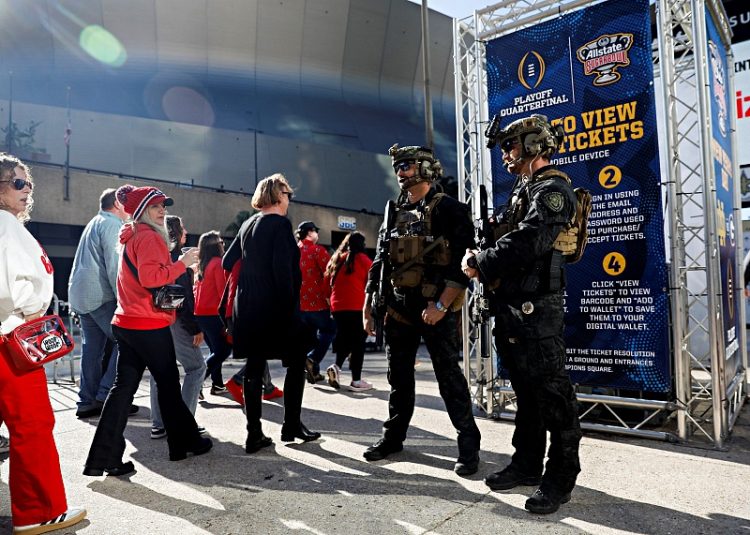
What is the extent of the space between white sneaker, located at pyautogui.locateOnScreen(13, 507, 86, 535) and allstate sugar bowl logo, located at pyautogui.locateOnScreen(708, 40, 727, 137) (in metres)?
5.67

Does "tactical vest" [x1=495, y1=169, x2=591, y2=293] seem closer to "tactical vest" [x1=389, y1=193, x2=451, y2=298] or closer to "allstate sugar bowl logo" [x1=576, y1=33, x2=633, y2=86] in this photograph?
"tactical vest" [x1=389, y1=193, x2=451, y2=298]

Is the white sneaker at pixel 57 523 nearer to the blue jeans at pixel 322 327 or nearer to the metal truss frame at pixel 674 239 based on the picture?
the metal truss frame at pixel 674 239

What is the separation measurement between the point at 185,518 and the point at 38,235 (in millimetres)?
21678

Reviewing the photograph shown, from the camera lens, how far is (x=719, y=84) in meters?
5.15

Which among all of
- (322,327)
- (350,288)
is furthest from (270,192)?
(322,327)

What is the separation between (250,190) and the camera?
27.8 metres

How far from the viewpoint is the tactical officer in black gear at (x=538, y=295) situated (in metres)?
2.87

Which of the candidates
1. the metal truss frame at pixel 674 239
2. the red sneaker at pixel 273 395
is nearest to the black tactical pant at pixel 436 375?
the metal truss frame at pixel 674 239

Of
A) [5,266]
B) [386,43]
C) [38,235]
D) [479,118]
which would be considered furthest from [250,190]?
[5,266]

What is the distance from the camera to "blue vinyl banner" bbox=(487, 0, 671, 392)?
13.9ft

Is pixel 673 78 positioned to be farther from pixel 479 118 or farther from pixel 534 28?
pixel 479 118

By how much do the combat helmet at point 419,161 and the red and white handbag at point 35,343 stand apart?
88.3 inches

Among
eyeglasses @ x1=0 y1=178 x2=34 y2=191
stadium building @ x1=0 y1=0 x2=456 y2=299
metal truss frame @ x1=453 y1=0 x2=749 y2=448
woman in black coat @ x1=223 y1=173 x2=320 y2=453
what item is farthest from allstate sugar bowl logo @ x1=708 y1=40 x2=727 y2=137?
stadium building @ x1=0 y1=0 x2=456 y2=299

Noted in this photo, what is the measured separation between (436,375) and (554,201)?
1451 mm
